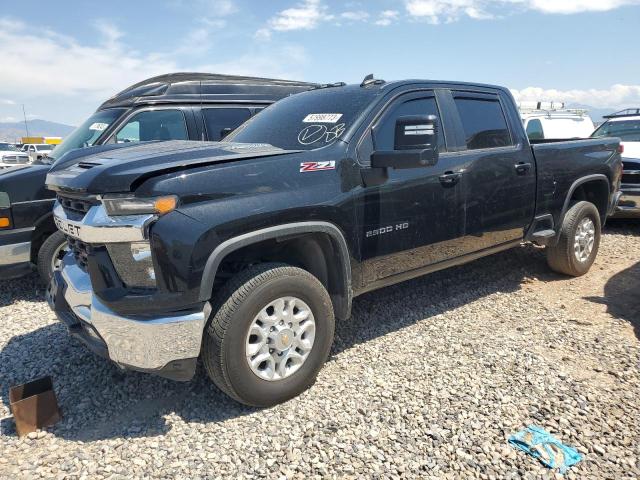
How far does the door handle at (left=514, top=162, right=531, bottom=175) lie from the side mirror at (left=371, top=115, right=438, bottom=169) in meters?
1.62

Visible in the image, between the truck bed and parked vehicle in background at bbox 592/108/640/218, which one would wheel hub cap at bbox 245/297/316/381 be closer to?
the truck bed

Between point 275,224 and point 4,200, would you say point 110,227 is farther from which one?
point 4,200

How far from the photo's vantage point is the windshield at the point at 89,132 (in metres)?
5.55

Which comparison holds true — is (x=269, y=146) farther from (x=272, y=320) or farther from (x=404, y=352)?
(x=404, y=352)

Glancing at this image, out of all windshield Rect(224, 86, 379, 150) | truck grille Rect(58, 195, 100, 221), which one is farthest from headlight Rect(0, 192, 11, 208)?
windshield Rect(224, 86, 379, 150)

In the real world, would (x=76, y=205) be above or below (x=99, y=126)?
below

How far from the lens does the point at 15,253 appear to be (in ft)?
15.2

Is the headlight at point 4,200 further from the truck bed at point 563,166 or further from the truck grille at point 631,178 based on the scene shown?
the truck grille at point 631,178

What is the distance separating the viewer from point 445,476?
247 centimetres

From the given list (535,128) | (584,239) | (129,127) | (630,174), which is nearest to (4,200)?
(129,127)

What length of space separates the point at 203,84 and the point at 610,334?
5.27m

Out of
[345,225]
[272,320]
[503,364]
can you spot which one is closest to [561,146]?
[503,364]

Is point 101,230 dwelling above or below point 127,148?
below

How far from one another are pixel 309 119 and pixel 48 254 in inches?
118
